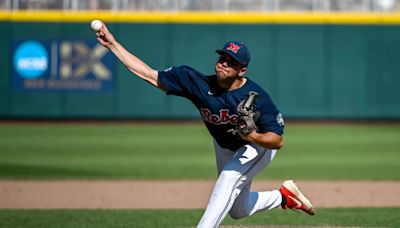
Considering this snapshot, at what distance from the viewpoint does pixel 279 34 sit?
70.6ft

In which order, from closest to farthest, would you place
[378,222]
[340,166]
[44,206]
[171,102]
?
[378,222], [44,206], [340,166], [171,102]

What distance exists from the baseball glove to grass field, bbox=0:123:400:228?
7.64ft

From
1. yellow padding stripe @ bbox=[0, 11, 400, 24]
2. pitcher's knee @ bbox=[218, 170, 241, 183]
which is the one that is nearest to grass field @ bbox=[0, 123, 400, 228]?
pitcher's knee @ bbox=[218, 170, 241, 183]

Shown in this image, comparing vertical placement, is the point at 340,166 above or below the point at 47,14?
below

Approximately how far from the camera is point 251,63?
70.2ft

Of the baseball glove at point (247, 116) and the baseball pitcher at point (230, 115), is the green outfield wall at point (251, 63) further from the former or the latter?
the baseball glove at point (247, 116)

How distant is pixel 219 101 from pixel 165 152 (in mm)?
9347

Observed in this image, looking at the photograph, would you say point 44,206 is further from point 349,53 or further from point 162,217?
point 349,53

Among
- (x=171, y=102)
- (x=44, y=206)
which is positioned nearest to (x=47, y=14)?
(x=171, y=102)

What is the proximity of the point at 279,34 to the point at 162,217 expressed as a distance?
43.5 ft

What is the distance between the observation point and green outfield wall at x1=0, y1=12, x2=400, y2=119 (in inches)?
832

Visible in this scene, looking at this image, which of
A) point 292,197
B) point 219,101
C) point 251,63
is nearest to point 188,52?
point 251,63

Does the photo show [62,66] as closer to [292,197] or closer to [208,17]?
[208,17]

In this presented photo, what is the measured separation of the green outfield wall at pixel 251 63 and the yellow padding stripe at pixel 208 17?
25 millimetres
